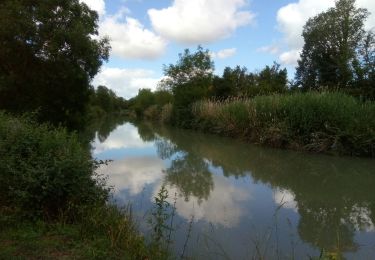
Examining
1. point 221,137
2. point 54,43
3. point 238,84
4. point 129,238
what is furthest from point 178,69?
point 129,238

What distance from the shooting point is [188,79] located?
33.1m

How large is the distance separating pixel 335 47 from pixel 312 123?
27188mm

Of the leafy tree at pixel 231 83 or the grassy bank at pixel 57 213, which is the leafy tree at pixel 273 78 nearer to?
the leafy tree at pixel 231 83

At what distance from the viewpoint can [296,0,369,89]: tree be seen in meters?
35.9

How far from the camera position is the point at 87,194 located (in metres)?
5.16

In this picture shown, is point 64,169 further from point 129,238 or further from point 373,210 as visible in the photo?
point 373,210

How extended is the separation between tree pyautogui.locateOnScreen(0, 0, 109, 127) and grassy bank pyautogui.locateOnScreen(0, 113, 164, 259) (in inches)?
333

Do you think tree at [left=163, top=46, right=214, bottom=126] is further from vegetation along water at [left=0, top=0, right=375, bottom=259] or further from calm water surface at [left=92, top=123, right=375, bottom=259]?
calm water surface at [left=92, top=123, right=375, bottom=259]

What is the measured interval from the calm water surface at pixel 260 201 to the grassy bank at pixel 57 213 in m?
0.72

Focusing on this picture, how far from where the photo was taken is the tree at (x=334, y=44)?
1415 inches

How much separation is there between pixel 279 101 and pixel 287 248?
12.1m

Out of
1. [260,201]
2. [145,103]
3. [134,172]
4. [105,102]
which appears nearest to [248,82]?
[134,172]

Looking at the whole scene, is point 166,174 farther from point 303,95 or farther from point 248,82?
point 248,82

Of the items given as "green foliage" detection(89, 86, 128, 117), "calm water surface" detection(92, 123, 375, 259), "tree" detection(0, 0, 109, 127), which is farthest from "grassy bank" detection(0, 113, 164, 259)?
"green foliage" detection(89, 86, 128, 117)
